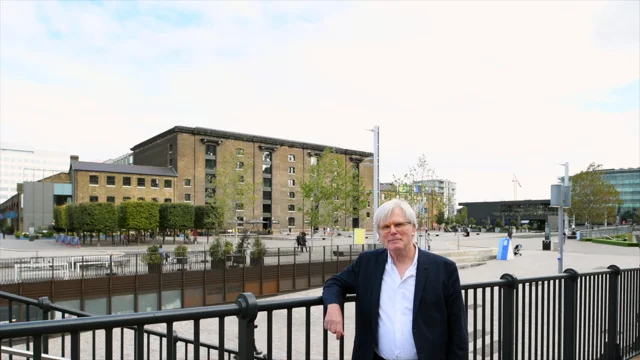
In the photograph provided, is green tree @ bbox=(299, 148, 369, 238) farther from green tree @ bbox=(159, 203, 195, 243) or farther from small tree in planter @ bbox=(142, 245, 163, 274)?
small tree in planter @ bbox=(142, 245, 163, 274)

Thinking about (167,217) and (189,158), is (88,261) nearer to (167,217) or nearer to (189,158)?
(167,217)

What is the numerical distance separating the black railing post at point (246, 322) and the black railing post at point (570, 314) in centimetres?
391

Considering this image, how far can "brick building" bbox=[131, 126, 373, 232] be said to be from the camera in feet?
255

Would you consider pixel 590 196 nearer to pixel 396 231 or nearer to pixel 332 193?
pixel 332 193

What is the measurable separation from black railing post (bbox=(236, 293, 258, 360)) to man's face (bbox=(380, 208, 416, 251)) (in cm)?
87

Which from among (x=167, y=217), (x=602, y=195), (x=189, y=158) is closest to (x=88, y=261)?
(x=167, y=217)

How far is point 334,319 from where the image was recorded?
2768 mm

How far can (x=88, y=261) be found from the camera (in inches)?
856

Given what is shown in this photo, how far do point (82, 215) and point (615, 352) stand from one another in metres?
52.6

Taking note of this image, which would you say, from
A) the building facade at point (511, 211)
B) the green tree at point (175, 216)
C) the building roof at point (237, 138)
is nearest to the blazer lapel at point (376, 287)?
the green tree at point (175, 216)

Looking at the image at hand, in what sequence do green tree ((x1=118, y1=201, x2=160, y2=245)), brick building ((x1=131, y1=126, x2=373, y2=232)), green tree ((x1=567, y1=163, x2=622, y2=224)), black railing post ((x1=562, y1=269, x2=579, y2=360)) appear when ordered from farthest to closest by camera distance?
brick building ((x1=131, y1=126, x2=373, y2=232)) < green tree ((x1=567, y1=163, x2=622, y2=224)) < green tree ((x1=118, y1=201, x2=160, y2=245)) < black railing post ((x1=562, y1=269, x2=579, y2=360))

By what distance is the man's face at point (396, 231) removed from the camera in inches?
111

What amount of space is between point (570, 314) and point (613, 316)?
138 cm

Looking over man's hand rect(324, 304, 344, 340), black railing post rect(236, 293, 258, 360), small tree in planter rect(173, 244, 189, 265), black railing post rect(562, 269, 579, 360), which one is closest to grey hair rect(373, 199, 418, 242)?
man's hand rect(324, 304, 344, 340)
